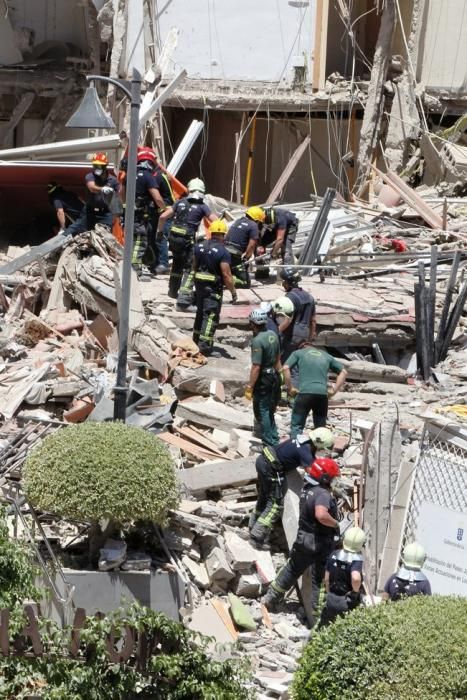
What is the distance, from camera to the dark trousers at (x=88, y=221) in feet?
62.6

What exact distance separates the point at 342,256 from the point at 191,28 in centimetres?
745

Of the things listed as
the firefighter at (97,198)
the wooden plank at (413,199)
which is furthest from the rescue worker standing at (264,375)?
the wooden plank at (413,199)

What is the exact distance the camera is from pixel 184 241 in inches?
700

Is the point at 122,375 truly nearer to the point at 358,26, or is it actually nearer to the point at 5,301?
the point at 5,301

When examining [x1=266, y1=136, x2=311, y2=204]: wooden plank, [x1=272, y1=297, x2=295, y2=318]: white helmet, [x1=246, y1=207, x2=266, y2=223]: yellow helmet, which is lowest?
[x1=266, y1=136, x2=311, y2=204]: wooden plank

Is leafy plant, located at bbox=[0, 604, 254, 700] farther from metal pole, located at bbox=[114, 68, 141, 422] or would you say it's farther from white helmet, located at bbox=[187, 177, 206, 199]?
white helmet, located at bbox=[187, 177, 206, 199]

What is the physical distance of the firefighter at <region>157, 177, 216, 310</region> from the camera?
17.6 metres

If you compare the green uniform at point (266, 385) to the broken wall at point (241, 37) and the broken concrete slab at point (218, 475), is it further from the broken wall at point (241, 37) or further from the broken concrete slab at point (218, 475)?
the broken wall at point (241, 37)

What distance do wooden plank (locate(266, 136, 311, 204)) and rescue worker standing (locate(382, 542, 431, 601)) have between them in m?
15.6

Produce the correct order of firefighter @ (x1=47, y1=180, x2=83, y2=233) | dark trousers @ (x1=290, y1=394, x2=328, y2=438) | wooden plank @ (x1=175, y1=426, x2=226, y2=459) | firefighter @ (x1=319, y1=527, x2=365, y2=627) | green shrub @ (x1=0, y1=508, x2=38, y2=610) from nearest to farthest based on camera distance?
green shrub @ (x1=0, y1=508, x2=38, y2=610), firefighter @ (x1=319, y1=527, x2=365, y2=627), dark trousers @ (x1=290, y1=394, x2=328, y2=438), wooden plank @ (x1=175, y1=426, x2=226, y2=459), firefighter @ (x1=47, y1=180, x2=83, y2=233)

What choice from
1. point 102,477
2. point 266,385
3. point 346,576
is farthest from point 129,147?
point 346,576

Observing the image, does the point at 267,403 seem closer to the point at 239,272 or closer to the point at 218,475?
the point at 218,475

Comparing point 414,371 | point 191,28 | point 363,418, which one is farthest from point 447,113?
point 363,418

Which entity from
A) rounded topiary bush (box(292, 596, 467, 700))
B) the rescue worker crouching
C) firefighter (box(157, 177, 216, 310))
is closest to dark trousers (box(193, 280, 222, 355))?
the rescue worker crouching
